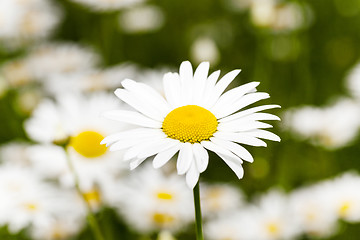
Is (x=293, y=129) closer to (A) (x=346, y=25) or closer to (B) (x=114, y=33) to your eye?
(A) (x=346, y=25)

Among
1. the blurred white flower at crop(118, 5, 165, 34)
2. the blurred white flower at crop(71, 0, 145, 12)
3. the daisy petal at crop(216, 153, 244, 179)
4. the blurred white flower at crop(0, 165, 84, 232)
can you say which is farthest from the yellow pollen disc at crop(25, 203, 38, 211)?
the blurred white flower at crop(118, 5, 165, 34)

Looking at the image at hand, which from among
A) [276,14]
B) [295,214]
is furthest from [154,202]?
[276,14]

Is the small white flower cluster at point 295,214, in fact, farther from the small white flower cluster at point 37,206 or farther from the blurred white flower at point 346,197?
the small white flower cluster at point 37,206

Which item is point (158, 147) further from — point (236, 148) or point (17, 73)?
point (17, 73)

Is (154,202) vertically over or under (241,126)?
over

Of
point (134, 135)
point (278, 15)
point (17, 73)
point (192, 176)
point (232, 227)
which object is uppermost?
point (278, 15)

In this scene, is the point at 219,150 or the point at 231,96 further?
the point at 231,96
